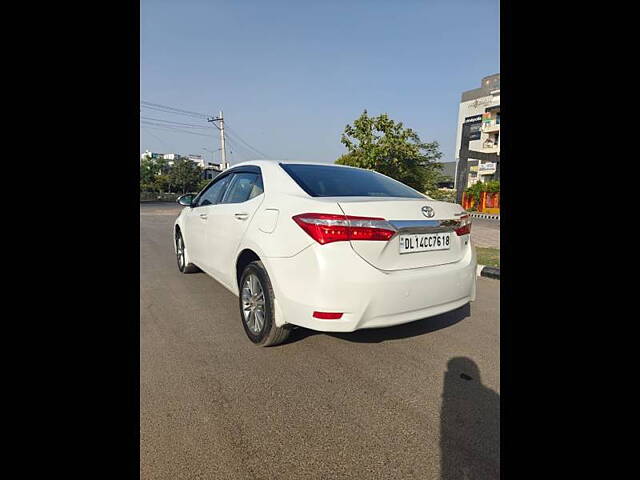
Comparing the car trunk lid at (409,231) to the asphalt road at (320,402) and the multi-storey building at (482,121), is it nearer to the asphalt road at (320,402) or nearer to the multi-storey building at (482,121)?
the asphalt road at (320,402)

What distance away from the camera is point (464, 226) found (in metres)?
2.70

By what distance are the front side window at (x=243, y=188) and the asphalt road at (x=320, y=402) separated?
3.89 feet

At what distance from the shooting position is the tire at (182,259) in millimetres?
4977

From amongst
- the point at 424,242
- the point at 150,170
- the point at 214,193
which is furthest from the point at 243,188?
the point at 150,170

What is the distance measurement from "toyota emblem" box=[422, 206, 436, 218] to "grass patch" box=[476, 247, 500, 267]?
11.4 feet

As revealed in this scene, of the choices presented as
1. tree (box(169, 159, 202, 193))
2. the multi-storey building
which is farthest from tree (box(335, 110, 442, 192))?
tree (box(169, 159, 202, 193))

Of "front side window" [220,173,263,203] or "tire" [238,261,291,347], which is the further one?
"front side window" [220,173,263,203]

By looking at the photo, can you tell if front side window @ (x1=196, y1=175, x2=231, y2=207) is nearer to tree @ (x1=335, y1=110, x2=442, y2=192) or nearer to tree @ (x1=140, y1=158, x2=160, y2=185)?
tree @ (x1=335, y1=110, x2=442, y2=192)

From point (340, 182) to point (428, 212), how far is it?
30.5 inches

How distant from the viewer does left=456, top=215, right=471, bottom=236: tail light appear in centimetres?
264

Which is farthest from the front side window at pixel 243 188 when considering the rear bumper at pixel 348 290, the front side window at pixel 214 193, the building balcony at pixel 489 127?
the building balcony at pixel 489 127
